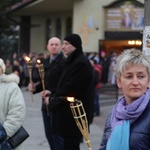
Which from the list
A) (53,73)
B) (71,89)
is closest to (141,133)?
(71,89)

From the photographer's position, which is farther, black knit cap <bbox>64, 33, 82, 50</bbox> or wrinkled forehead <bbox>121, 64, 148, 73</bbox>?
black knit cap <bbox>64, 33, 82, 50</bbox>

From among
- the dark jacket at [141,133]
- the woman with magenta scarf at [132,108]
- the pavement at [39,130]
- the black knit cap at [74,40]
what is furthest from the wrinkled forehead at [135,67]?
the pavement at [39,130]

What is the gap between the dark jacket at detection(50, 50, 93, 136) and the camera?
6.23 m

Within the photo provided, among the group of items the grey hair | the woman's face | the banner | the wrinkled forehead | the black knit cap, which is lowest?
the woman's face

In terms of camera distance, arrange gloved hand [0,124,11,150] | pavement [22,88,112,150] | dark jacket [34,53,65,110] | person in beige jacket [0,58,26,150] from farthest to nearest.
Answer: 1. pavement [22,88,112,150]
2. dark jacket [34,53,65,110]
3. person in beige jacket [0,58,26,150]
4. gloved hand [0,124,11,150]

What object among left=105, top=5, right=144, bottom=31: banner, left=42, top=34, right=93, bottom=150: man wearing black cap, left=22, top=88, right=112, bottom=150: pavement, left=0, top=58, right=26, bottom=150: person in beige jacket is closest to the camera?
left=0, top=58, right=26, bottom=150: person in beige jacket

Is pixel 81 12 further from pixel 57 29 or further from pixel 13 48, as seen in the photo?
pixel 13 48

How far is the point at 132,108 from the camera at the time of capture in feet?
9.87

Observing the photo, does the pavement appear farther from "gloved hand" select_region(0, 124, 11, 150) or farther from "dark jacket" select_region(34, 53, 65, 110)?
"gloved hand" select_region(0, 124, 11, 150)

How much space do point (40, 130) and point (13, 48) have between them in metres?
22.3

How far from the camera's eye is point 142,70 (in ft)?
10.2

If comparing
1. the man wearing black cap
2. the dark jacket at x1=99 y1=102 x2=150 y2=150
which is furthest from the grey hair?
the man wearing black cap

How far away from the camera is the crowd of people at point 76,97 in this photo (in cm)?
302

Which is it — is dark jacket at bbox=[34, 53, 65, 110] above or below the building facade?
below
